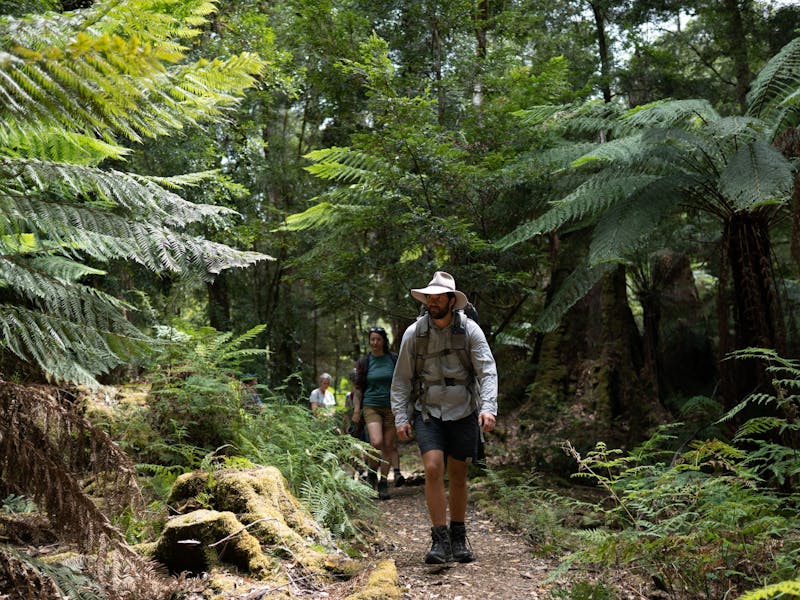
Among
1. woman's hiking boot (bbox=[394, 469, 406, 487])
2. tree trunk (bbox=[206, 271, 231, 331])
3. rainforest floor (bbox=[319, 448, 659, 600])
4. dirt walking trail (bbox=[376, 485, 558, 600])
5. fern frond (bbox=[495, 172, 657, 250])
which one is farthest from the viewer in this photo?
tree trunk (bbox=[206, 271, 231, 331])

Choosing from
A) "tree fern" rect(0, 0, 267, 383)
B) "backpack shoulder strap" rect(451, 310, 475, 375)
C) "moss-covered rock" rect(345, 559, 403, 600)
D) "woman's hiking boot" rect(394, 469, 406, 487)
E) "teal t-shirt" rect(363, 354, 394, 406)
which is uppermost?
"tree fern" rect(0, 0, 267, 383)

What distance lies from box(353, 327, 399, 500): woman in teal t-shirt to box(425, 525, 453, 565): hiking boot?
8.82 ft

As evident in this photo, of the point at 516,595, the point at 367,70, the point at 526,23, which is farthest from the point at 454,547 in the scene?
the point at 526,23

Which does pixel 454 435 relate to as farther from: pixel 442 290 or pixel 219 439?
pixel 219 439

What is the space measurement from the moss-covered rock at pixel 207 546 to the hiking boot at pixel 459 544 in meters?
1.58

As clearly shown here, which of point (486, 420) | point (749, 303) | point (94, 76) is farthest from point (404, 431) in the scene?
Result: point (749, 303)

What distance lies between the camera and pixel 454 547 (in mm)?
4730

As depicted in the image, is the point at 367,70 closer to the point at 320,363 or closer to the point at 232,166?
the point at 232,166

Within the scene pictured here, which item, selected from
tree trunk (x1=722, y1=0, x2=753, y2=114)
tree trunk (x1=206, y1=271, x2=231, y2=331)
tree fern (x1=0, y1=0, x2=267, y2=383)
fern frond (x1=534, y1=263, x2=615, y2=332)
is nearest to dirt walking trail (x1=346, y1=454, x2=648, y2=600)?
tree fern (x1=0, y1=0, x2=267, y2=383)

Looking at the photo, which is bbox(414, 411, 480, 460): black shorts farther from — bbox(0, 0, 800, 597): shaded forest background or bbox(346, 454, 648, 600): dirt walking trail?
bbox(0, 0, 800, 597): shaded forest background

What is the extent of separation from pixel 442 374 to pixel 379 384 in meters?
2.76

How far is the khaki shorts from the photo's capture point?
24.3ft

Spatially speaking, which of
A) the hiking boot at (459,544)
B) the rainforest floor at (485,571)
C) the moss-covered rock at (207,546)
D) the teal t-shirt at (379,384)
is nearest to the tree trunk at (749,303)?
the rainforest floor at (485,571)

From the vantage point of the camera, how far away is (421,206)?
8.42 meters
